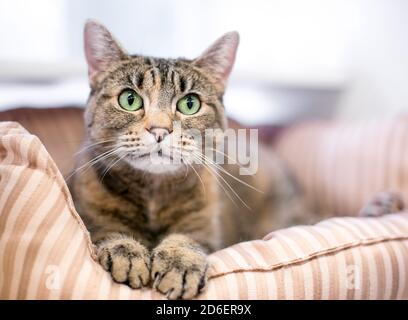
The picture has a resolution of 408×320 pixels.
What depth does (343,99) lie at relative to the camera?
85.2 inches

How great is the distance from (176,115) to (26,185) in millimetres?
354

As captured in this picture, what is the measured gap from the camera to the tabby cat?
98 cm

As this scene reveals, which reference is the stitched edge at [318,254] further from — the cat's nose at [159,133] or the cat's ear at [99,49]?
the cat's ear at [99,49]

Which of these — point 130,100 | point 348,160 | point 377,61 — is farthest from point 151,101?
point 377,61

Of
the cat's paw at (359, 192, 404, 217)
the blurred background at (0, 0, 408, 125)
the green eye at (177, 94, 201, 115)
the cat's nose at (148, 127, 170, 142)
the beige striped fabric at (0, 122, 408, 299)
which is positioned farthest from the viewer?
the blurred background at (0, 0, 408, 125)

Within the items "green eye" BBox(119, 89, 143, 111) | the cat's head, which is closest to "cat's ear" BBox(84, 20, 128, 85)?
the cat's head

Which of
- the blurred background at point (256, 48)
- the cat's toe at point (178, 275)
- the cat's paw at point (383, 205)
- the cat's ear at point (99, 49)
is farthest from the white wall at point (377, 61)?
the cat's toe at point (178, 275)

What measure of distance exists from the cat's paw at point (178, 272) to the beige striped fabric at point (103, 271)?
0.07ft

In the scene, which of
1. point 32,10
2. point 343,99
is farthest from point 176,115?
point 343,99

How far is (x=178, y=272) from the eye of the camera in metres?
0.84

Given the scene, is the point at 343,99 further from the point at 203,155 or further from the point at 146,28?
the point at 203,155

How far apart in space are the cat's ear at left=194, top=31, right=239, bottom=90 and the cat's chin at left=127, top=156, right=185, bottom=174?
0.27 meters

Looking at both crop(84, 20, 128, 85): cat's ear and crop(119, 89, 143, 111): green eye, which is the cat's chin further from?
crop(84, 20, 128, 85): cat's ear

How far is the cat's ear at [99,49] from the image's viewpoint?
1.08 meters
